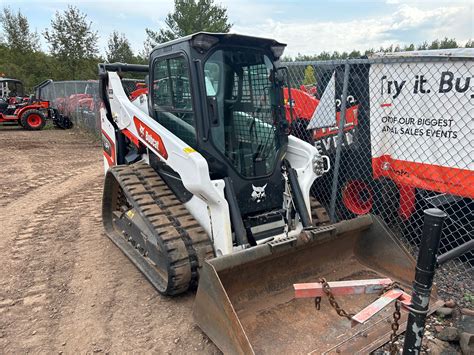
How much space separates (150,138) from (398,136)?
2.53 m

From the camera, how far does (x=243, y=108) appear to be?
360cm

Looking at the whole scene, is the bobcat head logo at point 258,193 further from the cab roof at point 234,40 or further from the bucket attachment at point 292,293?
the cab roof at point 234,40

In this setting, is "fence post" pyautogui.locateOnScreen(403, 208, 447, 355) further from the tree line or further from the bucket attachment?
the tree line

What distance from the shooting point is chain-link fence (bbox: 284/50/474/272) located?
3.43 metres

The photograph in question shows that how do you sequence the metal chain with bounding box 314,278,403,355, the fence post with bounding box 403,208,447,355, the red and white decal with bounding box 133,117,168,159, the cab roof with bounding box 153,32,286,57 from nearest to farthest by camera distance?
the fence post with bounding box 403,208,447,355 → the metal chain with bounding box 314,278,403,355 → the cab roof with bounding box 153,32,286,57 → the red and white decal with bounding box 133,117,168,159

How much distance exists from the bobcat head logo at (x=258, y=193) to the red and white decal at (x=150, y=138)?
88cm

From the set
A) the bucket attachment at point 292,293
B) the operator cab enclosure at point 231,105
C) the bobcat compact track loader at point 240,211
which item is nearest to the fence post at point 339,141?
the bobcat compact track loader at point 240,211

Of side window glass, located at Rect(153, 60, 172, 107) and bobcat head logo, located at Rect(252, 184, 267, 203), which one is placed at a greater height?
side window glass, located at Rect(153, 60, 172, 107)

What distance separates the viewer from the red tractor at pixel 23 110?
15.7 meters

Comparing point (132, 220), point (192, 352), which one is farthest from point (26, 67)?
point (192, 352)

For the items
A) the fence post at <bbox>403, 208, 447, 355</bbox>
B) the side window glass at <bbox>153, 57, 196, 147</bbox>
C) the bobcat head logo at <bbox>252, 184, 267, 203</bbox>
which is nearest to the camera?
the fence post at <bbox>403, 208, 447, 355</bbox>

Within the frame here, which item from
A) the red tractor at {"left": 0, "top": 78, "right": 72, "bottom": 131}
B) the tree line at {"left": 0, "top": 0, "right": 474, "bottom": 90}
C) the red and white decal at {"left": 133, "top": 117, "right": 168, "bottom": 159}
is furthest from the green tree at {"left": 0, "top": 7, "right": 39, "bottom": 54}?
the red and white decal at {"left": 133, "top": 117, "right": 168, "bottom": 159}

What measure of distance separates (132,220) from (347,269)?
2.26 metres

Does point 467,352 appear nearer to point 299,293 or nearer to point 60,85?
point 299,293
